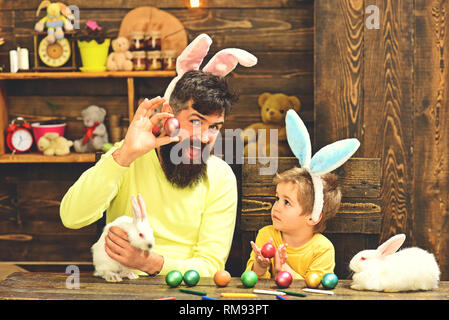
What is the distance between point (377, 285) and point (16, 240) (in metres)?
2.28

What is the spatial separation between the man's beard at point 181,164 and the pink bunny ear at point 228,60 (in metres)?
0.28

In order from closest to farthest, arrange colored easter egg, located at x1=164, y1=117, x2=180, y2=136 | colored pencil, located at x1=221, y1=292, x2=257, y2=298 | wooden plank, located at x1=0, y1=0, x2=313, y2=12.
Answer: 1. colored pencil, located at x1=221, y1=292, x2=257, y2=298
2. colored easter egg, located at x1=164, y1=117, x2=180, y2=136
3. wooden plank, located at x1=0, y1=0, x2=313, y2=12

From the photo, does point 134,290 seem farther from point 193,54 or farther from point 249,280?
point 193,54

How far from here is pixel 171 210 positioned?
6.73 ft

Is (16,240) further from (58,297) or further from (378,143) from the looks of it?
(378,143)

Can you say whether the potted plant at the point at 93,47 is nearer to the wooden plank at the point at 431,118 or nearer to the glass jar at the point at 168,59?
the glass jar at the point at 168,59

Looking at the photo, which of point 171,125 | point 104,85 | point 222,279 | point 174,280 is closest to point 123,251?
point 174,280

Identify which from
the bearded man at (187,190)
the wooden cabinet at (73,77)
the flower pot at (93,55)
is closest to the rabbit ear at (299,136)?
the bearded man at (187,190)

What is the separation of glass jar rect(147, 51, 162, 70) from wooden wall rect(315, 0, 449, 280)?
0.94 metres

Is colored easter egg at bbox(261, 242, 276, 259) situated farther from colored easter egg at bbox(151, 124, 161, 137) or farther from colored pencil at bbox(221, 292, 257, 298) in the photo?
colored easter egg at bbox(151, 124, 161, 137)

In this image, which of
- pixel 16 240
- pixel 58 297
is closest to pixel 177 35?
pixel 16 240

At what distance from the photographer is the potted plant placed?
9.69ft

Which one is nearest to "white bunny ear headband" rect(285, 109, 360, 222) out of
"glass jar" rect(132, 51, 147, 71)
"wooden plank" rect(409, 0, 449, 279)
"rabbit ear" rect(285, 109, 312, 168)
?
"rabbit ear" rect(285, 109, 312, 168)
